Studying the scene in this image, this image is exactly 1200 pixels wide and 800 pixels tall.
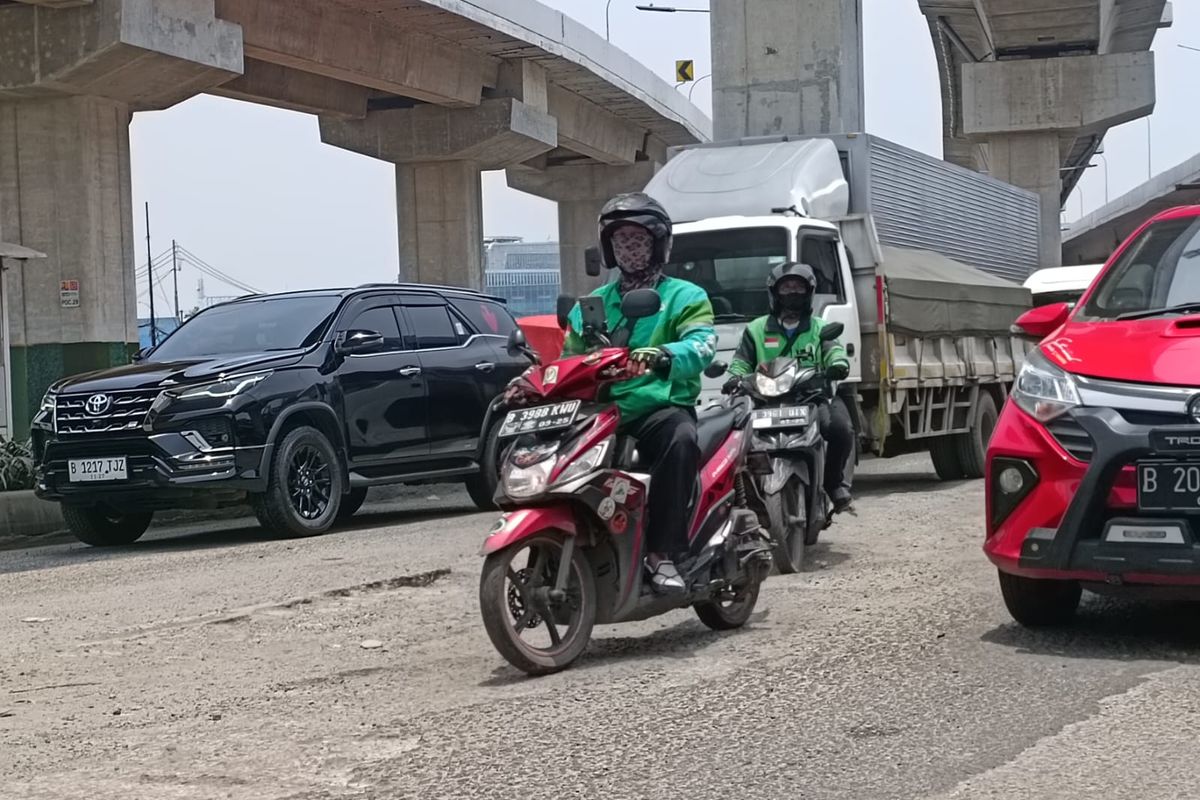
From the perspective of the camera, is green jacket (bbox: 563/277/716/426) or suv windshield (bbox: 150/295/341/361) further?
suv windshield (bbox: 150/295/341/361)

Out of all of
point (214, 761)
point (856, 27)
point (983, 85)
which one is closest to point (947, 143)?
point (983, 85)

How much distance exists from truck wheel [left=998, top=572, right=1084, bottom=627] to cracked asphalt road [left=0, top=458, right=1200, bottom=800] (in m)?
0.09

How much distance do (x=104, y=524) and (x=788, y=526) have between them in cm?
602

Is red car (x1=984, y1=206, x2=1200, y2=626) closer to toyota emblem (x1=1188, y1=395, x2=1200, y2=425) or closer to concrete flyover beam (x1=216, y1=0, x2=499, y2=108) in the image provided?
toyota emblem (x1=1188, y1=395, x2=1200, y2=425)

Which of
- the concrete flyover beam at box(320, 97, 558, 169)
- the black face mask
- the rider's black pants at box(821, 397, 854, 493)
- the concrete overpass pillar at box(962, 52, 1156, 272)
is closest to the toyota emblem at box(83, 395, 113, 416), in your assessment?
the black face mask

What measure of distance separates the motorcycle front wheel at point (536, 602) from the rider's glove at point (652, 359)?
72 cm

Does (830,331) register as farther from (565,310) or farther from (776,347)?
(565,310)

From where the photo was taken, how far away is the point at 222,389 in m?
12.7

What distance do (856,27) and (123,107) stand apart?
1081 centimetres

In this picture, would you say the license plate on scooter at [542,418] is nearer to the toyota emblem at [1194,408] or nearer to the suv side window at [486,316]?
the toyota emblem at [1194,408]

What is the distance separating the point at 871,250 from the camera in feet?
48.5

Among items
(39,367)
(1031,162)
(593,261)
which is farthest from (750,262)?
(1031,162)

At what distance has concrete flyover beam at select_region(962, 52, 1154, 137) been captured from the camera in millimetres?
49750

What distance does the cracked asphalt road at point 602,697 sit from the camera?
500 centimetres
